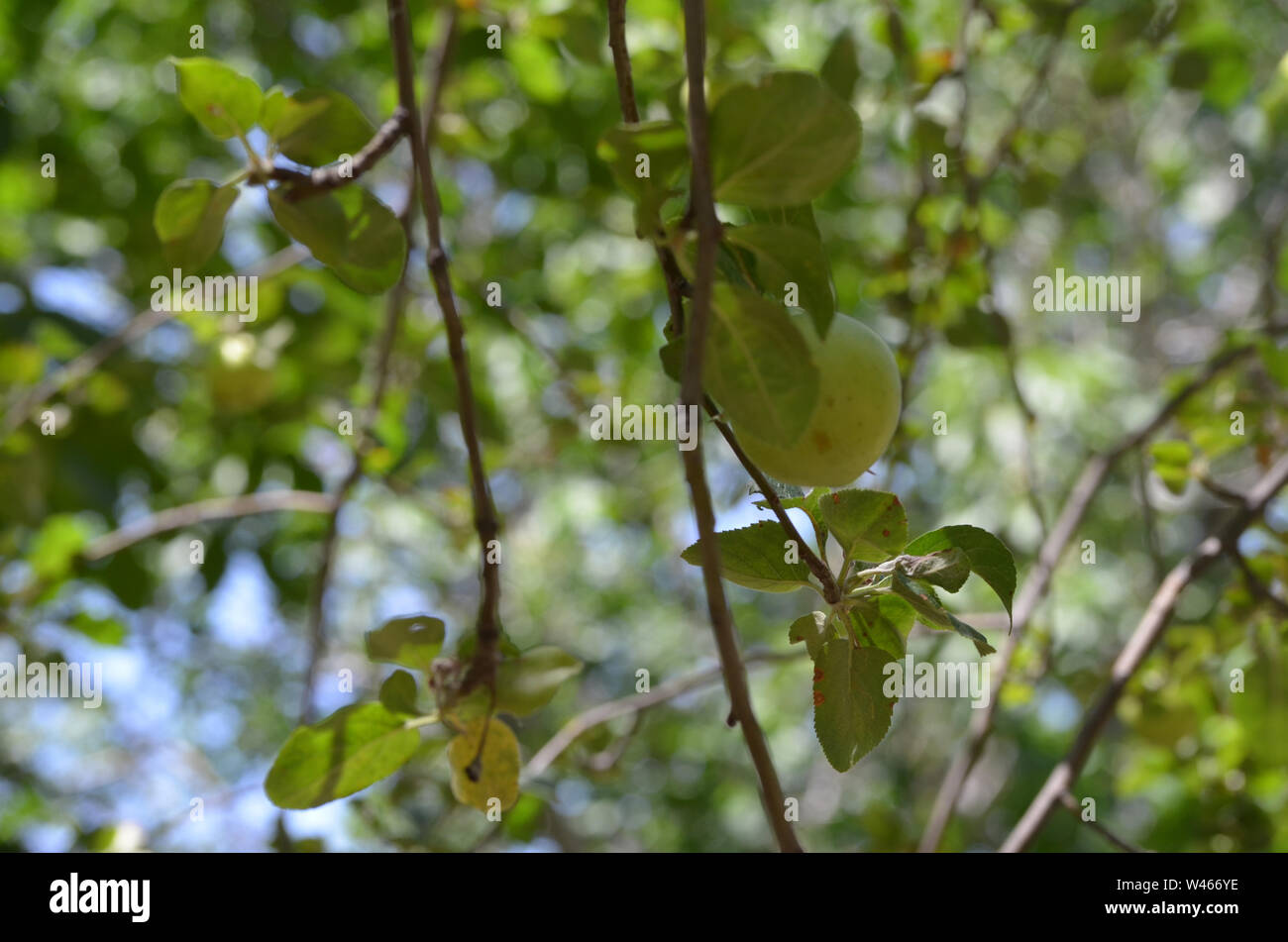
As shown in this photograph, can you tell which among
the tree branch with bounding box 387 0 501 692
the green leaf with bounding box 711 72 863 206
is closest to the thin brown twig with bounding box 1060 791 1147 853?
the tree branch with bounding box 387 0 501 692

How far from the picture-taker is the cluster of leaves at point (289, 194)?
792 millimetres

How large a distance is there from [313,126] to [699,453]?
→ 49 cm

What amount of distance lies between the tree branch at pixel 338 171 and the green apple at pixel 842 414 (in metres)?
0.33

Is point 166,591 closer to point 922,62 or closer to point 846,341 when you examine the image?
point 922,62

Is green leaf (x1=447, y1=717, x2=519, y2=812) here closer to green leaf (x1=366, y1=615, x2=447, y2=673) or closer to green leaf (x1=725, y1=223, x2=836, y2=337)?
green leaf (x1=366, y1=615, x2=447, y2=673)

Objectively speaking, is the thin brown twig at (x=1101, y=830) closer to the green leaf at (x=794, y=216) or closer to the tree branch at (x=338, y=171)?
the green leaf at (x=794, y=216)

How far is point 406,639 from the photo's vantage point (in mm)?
880

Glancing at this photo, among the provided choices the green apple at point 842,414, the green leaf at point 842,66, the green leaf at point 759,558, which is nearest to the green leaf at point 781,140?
the green apple at point 842,414

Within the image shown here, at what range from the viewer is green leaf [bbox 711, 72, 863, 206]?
0.55 meters

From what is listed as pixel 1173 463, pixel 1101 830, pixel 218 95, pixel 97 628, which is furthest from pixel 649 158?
pixel 97 628

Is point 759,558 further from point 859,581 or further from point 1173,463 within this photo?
point 1173,463

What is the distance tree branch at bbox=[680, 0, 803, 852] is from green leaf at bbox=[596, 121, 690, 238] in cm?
3

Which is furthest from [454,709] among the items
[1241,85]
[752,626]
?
[752,626]

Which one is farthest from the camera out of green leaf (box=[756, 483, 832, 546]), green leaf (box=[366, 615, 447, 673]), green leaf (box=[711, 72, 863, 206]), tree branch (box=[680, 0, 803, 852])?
green leaf (box=[366, 615, 447, 673])
